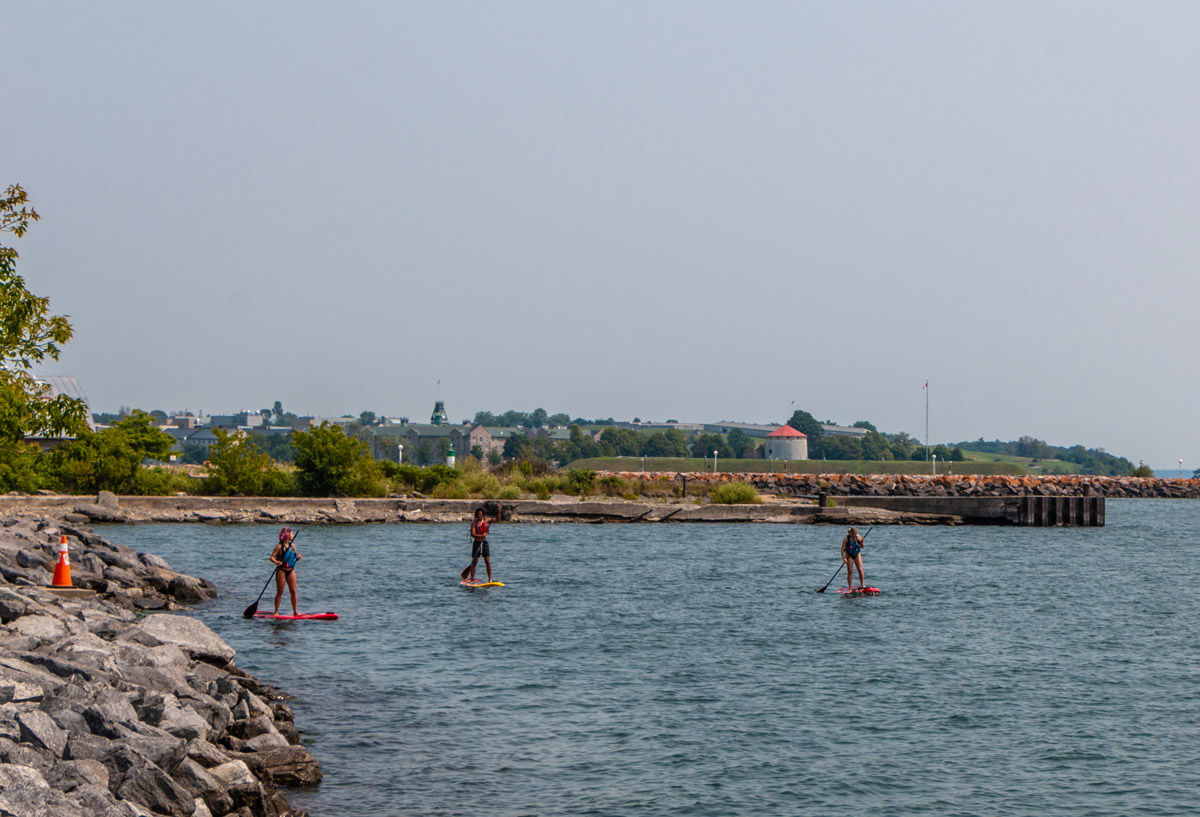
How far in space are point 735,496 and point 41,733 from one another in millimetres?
49774

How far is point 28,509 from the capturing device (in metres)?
43.0

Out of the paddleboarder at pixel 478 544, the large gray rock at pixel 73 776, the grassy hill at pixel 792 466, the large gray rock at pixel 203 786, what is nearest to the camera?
the large gray rock at pixel 73 776

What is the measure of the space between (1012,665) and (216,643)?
12.3m

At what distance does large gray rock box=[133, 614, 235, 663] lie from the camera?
15.3 meters

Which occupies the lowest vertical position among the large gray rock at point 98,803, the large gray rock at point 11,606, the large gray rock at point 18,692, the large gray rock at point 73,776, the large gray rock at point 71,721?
the large gray rock at point 98,803

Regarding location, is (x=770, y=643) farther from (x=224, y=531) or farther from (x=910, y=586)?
(x=224, y=531)

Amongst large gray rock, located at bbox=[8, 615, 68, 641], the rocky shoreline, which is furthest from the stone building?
large gray rock, located at bbox=[8, 615, 68, 641]

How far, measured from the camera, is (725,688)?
1661 centimetres

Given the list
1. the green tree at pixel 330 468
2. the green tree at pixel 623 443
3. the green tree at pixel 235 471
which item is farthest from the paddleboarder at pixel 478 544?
the green tree at pixel 623 443

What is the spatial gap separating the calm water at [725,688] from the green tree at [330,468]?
774 inches

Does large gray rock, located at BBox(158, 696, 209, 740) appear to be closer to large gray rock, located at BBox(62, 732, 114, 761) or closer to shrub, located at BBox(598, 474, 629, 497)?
large gray rock, located at BBox(62, 732, 114, 761)

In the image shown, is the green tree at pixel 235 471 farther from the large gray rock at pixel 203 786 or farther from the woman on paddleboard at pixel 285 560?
the large gray rock at pixel 203 786

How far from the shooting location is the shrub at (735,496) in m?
57.9

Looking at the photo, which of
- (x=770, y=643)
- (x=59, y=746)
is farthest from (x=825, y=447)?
(x=59, y=746)
